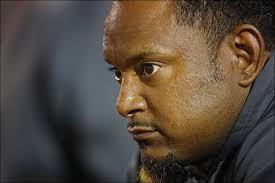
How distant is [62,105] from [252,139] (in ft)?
4.18

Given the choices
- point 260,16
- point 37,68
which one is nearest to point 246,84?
point 260,16

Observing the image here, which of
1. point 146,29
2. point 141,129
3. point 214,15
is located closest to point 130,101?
point 141,129

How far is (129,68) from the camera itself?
1.57m

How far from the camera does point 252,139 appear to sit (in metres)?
1.44

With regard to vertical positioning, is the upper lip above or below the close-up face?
below

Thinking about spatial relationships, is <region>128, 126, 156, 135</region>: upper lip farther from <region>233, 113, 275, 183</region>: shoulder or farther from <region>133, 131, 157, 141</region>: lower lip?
<region>233, 113, 275, 183</region>: shoulder

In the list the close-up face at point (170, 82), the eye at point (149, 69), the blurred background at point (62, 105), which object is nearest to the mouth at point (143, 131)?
the close-up face at point (170, 82)

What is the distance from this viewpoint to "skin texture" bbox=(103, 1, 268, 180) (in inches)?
59.9

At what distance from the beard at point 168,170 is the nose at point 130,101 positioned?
150mm

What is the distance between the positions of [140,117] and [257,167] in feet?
1.22

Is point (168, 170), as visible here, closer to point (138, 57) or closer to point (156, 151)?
point (156, 151)

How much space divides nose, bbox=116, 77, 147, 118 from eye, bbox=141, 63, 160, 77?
0.15 feet

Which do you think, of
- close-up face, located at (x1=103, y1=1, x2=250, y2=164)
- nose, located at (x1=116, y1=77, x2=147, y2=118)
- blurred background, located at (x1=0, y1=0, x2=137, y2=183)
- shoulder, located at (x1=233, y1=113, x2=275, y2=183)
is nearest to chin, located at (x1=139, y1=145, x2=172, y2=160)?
close-up face, located at (x1=103, y1=1, x2=250, y2=164)

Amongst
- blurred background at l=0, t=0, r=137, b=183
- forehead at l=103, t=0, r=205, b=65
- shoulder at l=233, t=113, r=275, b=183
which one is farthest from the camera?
blurred background at l=0, t=0, r=137, b=183
